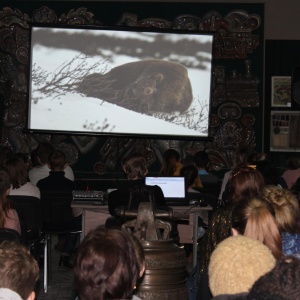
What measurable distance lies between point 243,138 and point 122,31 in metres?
2.51

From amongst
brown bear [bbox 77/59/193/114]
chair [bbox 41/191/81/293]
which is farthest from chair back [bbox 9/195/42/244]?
brown bear [bbox 77/59/193/114]

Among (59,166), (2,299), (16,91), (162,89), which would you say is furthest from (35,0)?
(2,299)

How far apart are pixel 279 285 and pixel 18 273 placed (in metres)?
1.25

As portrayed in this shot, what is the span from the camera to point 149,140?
42.0 ft

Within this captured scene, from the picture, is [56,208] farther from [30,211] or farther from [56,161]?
[30,211]

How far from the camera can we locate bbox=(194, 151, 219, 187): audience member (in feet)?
31.6

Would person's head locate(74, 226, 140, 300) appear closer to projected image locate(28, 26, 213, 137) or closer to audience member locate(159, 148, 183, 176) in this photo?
audience member locate(159, 148, 183, 176)

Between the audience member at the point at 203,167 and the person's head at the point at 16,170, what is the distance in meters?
2.80

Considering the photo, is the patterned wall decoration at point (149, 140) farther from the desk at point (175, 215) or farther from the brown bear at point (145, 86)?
the desk at point (175, 215)

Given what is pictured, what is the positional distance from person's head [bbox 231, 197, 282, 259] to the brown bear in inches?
332

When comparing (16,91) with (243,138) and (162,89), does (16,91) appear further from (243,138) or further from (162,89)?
(243,138)

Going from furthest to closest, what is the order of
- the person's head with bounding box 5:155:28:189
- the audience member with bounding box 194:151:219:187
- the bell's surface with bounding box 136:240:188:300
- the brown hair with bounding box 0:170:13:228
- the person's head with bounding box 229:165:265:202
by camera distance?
1. the audience member with bounding box 194:151:219:187
2. the person's head with bounding box 5:155:28:189
3. the brown hair with bounding box 0:170:13:228
4. the person's head with bounding box 229:165:265:202
5. the bell's surface with bounding box 136:240:188:300

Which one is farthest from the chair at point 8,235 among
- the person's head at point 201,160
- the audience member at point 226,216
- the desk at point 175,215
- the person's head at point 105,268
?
the person's head at point 201,160

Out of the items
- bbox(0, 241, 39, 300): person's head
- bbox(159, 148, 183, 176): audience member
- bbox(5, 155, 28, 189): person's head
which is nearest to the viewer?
bbox(0, 241, 39, 300): person's head
